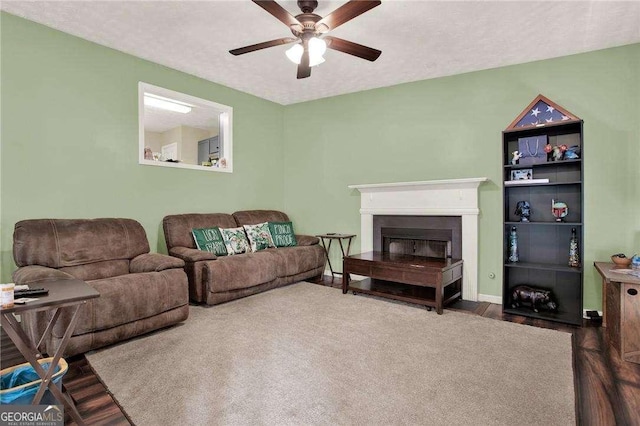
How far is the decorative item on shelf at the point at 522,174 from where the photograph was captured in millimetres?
3492

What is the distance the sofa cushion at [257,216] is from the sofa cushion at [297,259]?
68cm

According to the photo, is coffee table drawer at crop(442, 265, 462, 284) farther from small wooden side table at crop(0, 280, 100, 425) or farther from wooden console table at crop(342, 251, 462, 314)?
small wooden side table at crop(0, 280, 100, 425)

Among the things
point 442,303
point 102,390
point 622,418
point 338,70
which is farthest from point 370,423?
point 338,70

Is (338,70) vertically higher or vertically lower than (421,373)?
higher

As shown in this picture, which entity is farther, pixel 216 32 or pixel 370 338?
pixel 216 32

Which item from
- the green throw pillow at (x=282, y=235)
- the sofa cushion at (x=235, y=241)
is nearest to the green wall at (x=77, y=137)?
the sofa cushion at (x=235, y=241)

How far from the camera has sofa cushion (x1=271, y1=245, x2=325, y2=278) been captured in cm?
419

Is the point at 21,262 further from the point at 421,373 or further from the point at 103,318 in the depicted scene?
the point at 421,373

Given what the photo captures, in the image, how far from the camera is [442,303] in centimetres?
335

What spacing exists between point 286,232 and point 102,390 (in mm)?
3059

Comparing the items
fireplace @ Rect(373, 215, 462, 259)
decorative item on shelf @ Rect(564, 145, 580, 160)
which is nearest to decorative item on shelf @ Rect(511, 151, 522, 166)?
decorative item on shelf @ Rect(564, 145, 580, 160)

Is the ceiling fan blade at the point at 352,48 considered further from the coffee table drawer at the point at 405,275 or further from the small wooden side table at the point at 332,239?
the small wooden side table at the point at 332,239

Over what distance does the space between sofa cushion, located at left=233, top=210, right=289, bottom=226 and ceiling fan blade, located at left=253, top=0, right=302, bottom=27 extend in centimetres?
275

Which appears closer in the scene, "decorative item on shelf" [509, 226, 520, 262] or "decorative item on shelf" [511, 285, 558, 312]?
"decorative item on shelf" [511, 285, 558, 312]
